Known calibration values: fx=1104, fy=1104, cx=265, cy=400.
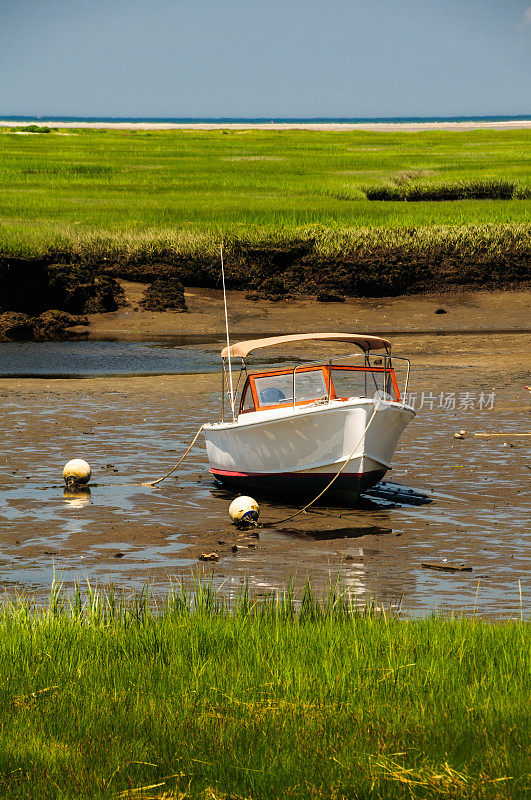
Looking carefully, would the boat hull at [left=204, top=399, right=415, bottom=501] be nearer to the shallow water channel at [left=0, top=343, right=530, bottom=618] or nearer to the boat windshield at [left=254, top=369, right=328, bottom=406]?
the shallow water channel at [left=0, top=343, right=530, bottom=618]

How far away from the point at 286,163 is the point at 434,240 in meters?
30.4

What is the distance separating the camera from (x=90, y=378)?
26547 mm

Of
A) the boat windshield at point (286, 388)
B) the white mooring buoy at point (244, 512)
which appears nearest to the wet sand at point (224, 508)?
the white mooring buoy at point (244, 512)

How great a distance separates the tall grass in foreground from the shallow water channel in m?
1.39

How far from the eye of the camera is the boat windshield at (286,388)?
1572cm

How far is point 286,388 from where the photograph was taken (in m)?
15.8

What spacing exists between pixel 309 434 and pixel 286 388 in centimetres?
160

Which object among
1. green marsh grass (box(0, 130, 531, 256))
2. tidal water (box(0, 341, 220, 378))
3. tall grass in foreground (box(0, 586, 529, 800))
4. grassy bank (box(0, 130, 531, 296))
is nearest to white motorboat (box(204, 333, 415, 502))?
tall grass in foreground (box(0, 586, 529, 800))

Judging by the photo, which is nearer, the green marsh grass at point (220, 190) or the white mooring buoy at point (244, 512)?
the white mooring buoy at point (244, 512)

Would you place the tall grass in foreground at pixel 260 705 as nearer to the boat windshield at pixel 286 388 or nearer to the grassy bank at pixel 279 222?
the boat windshield at pixel 286 388

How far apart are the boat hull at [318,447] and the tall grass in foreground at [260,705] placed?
574 cm

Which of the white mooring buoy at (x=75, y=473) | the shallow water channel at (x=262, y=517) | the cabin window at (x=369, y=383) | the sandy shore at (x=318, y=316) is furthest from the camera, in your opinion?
the sandy shore at (x=318, y=316)

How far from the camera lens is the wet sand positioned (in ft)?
35.4

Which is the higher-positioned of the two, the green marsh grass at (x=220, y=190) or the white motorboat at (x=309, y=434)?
the green marsh grass at (x=220, y=190)
